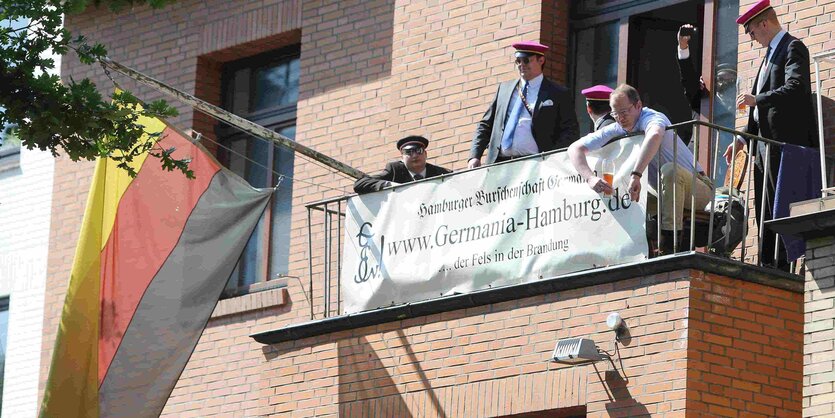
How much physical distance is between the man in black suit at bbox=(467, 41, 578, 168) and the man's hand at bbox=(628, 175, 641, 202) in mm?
1634

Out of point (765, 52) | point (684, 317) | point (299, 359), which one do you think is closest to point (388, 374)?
point (299, 359)

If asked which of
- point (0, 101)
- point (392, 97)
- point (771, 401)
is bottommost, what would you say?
point (771, 401)

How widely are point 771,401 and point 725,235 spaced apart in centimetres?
108

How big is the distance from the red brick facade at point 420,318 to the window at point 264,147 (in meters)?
0.17

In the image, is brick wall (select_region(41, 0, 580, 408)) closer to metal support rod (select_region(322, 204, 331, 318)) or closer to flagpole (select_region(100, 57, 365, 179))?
flagpole (select_region(100, 57, 365, 179))

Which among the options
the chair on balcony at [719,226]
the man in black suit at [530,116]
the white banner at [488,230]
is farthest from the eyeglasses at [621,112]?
the man in black suit at [530,116]

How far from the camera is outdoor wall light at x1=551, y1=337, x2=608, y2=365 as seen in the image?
11992 millimetres

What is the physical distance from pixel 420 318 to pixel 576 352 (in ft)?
5.75

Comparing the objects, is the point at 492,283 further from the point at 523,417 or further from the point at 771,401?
the point at 771,401

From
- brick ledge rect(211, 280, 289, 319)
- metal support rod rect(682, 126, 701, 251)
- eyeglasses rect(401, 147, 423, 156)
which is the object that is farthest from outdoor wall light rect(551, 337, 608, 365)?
brick ledge rect(211, 280, 289, 319)

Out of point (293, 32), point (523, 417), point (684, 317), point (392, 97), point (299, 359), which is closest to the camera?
point (684, 317)

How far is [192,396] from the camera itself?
17.2 m

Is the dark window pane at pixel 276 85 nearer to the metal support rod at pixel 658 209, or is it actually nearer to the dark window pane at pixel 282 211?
the dark window pane at pixel 282 211

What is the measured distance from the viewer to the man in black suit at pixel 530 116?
13.8 meters
